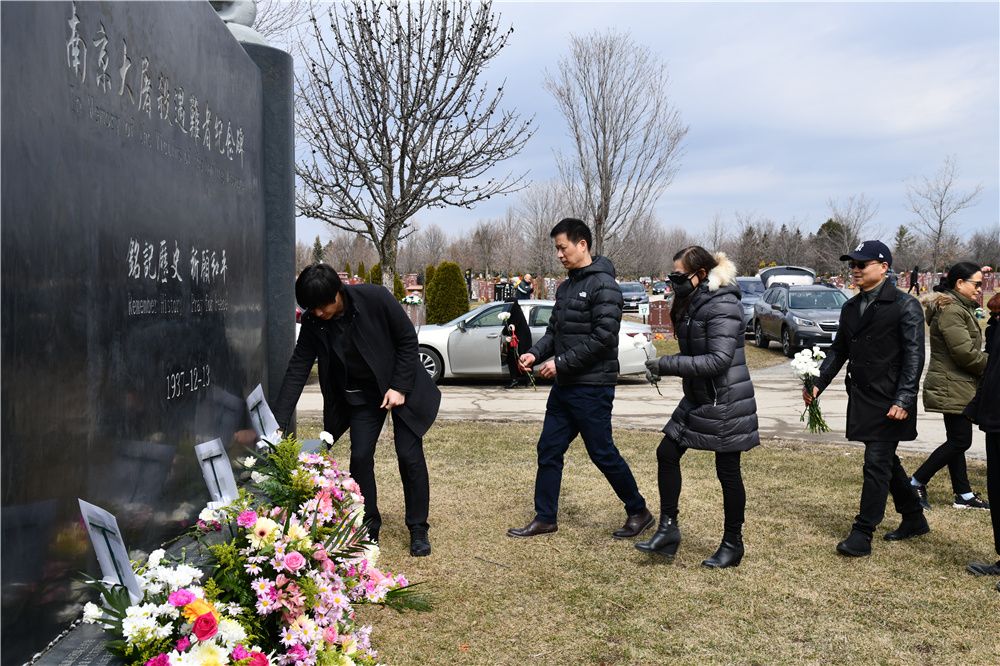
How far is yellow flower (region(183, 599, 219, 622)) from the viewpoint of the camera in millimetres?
2279

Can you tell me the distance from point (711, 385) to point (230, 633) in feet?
9.86

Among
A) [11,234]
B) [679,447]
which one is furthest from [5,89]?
[679,447]

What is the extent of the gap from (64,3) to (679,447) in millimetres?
3695

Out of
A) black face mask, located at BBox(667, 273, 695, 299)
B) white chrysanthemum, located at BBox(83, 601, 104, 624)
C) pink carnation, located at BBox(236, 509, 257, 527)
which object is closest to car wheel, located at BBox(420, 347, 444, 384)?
black face mask, located at BBox(667, 273, 695, 299)

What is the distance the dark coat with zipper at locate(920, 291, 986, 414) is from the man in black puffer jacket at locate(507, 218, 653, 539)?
240cm

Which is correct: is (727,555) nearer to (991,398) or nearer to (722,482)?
(722,482)

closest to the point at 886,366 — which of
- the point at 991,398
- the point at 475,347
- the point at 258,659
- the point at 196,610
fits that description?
the point at 991,398

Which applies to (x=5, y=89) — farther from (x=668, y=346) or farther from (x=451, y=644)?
(x=668, y=346)

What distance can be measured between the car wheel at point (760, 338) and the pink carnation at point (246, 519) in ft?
64.2

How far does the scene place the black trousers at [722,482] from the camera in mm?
4758

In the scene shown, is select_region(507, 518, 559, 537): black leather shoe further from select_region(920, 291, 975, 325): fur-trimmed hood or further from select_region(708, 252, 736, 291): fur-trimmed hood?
select_region(920, 291, 975, 325): fur-trimmed hood

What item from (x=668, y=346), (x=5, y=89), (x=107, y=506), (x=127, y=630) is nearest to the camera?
(x=5, y=89)

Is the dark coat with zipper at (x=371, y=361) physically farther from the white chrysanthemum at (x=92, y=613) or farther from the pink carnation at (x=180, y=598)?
the white chrysanthemum at (x=92, y=613)

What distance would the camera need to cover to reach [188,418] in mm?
3289
